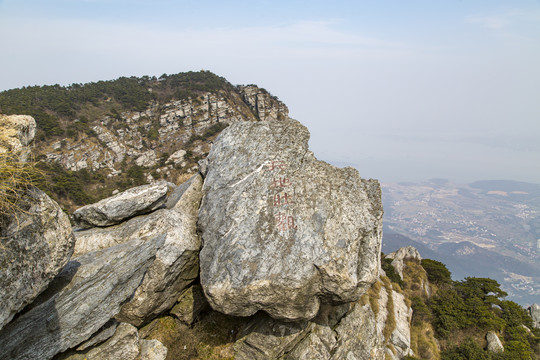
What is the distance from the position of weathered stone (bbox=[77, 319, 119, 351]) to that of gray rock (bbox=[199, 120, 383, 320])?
3.39 m

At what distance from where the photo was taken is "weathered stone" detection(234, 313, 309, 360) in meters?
10.4

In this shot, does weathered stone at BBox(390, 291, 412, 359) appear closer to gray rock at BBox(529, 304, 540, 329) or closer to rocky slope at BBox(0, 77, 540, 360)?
rocky slope at BBox(0, 77, 540, 360)

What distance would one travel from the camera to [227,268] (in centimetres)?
956

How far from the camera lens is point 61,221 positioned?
7.59m

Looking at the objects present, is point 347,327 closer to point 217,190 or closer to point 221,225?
point 221,225

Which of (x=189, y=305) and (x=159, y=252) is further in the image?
(x=189, y=305)

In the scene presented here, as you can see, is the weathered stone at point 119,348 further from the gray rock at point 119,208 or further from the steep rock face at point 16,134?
the steep rock face at point 16,134

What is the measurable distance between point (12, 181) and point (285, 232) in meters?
7.72

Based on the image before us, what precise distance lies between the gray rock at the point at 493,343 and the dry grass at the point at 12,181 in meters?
26.1

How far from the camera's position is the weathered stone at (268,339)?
10406 millimetres

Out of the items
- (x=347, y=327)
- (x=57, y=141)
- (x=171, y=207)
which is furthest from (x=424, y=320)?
(x=57, y=141)

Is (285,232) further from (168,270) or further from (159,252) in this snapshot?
(159,252)

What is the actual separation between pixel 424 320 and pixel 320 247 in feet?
51.2

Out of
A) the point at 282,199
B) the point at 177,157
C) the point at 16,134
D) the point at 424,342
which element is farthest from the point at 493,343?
the point at 177,157
